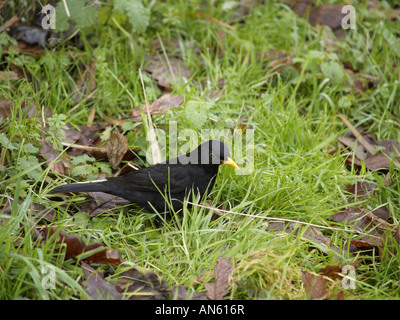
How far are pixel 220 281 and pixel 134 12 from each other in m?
2.63

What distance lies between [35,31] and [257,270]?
121 inches

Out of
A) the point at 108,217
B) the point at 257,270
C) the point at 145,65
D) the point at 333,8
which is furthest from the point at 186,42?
the point at 257,270

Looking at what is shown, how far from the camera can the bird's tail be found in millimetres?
2955

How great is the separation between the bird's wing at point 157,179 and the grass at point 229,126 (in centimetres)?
21

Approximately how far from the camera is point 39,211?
2875 millimetres

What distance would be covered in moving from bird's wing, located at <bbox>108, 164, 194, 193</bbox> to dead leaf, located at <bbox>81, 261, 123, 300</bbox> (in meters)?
0.81

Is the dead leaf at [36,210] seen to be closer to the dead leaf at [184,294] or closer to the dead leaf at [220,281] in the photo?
the dead leaf at [184,294]

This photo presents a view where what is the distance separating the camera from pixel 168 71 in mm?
4375

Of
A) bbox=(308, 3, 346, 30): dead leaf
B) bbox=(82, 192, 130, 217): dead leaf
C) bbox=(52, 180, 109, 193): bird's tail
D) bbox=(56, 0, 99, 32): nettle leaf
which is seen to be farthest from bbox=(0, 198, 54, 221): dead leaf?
bbox=(308, 3, 346, 30): dead leaf

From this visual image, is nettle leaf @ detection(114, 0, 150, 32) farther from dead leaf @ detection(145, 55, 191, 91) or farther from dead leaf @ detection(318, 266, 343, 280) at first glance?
dead leaf @ detection(318, 266, 343, 280)

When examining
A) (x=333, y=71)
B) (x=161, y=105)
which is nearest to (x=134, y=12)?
(x=161, y=105)
